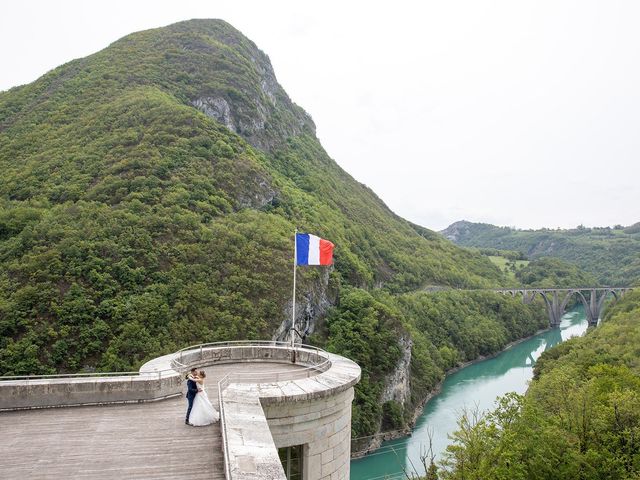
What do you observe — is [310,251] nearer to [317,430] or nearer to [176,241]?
[317,430]

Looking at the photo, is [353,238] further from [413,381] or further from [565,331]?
[565,331]

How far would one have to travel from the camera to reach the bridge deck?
8.11m

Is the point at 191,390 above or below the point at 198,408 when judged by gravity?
above

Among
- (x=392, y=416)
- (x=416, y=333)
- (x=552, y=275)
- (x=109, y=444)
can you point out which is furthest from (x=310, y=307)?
(x=552, y=275)

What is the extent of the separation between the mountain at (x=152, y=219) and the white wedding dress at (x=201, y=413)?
3426 cm

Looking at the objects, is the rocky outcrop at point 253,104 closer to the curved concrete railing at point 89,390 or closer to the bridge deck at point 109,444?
the curved concrete railing at point 89,390

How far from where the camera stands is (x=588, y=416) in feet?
74.9

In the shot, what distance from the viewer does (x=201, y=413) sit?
10.0 m

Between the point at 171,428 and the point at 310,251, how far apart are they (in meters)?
7.89

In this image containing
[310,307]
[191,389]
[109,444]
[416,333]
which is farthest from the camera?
[416,333]

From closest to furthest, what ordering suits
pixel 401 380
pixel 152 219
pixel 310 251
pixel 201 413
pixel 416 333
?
pixel 201 413, pixel 310 251, pixel 152 219, pixel 401 380, pixel 416 333

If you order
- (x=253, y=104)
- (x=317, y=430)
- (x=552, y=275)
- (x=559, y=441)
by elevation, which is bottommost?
(x=552, y=275)

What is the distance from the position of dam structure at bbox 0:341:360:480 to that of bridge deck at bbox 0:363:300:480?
21mm

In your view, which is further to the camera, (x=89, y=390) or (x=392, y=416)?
(x=392, y=416)
